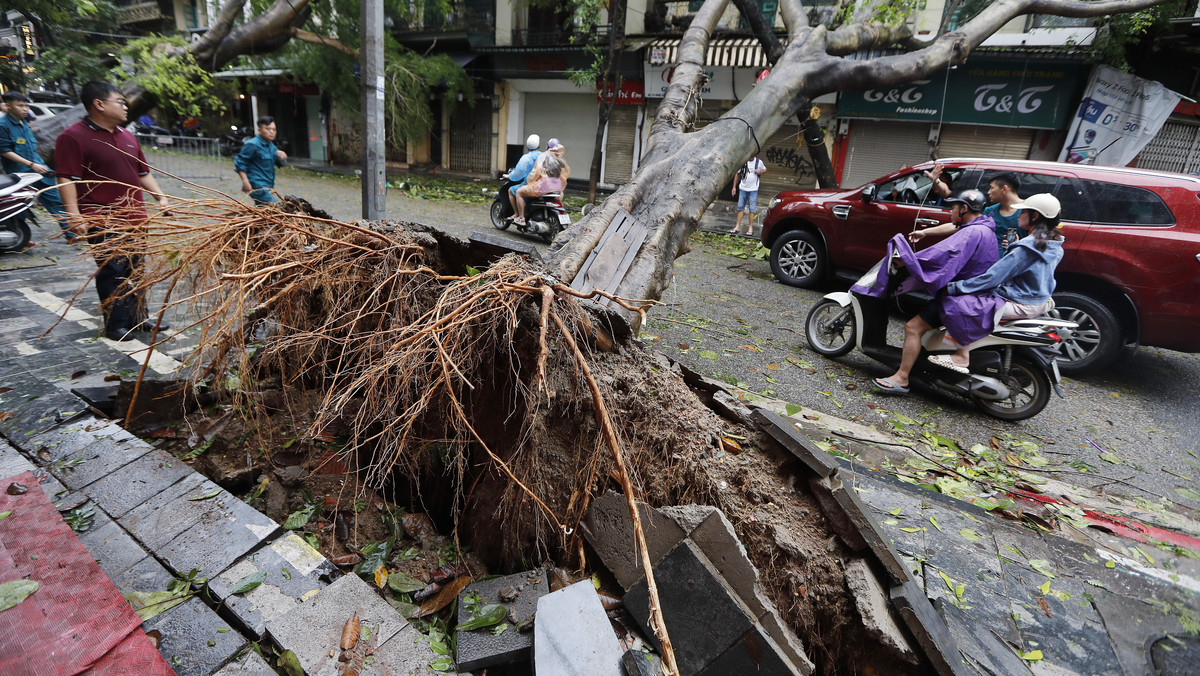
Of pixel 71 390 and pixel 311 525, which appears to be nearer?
pixel 311 525

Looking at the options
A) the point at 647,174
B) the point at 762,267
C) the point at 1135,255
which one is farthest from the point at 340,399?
the point at 762,267

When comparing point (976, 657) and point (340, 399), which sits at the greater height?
point (340, 399)

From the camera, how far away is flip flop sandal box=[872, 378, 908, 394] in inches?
200

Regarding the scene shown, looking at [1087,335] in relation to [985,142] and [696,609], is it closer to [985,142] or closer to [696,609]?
[696,609]

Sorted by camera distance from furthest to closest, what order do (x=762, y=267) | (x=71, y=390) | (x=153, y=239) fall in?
(x=762, y=267)
(x=71, y=390)
(x=153, y=239)

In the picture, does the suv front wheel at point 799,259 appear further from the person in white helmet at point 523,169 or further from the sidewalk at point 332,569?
the sidewalk at point 332,569

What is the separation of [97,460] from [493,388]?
213 centimetres

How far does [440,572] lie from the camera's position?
2.74 metres

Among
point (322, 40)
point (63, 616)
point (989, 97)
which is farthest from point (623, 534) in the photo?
point (322, 40)

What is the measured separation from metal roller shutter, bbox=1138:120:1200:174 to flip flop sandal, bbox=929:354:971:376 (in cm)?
1143

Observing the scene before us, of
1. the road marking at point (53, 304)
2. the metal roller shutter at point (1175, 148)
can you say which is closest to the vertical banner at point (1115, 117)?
the metal roller shutter at point (1175, 148)

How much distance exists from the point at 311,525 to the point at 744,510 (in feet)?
7.27

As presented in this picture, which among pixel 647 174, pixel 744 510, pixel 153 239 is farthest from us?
pixel 647 174

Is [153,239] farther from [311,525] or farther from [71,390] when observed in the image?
[311,525]
